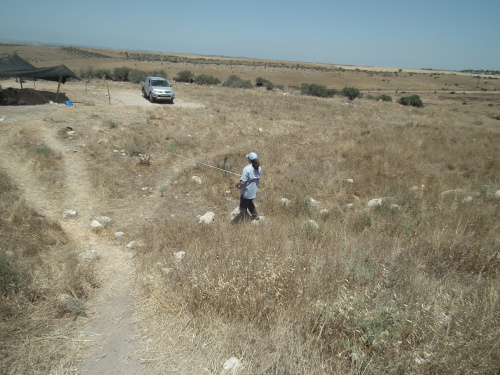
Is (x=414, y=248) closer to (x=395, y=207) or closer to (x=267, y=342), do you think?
(x=395, y=207)

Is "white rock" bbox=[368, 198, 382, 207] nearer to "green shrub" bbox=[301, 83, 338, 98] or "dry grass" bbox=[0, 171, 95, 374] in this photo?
"dry grass" bbox=[0, 171, 95, 374]

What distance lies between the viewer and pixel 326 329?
2.51 metres

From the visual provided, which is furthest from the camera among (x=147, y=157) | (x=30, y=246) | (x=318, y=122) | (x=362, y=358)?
(x=318, y=122)

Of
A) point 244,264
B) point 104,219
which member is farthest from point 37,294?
point 104,219

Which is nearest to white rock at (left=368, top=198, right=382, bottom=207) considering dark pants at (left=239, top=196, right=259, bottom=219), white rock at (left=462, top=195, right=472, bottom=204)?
white rock at (left=462, top=195, right=472, bottom=204)

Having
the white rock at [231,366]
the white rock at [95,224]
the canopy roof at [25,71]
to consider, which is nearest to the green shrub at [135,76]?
the canopy roof at [25,71]

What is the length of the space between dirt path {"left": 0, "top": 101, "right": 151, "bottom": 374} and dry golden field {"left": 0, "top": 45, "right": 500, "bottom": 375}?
2 centimetres

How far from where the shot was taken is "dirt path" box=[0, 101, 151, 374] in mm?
2596

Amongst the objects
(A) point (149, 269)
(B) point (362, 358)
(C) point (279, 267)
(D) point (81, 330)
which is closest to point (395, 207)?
(C) point (279, 267)

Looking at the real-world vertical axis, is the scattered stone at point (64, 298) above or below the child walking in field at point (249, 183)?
below

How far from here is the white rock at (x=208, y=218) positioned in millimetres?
5815

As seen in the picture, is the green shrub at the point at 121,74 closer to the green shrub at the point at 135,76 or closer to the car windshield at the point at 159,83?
the green shrub at the point at 135,76

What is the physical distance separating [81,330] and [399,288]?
3.41 meters

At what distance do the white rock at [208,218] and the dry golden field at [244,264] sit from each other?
0.42 feet
